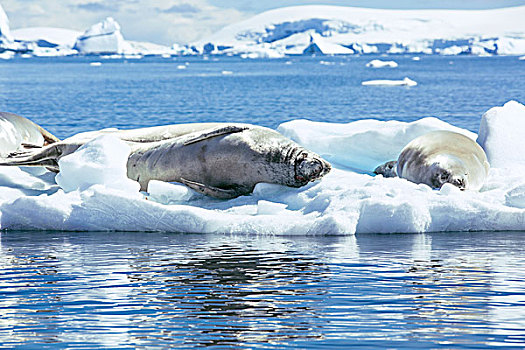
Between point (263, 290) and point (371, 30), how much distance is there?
132636 millimetres

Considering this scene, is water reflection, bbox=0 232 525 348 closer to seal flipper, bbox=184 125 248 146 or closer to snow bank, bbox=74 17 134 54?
seal flipper, bbox=184 125 248 146

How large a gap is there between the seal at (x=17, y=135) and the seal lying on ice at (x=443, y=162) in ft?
14.0

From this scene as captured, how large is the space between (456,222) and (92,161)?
3.30 metres

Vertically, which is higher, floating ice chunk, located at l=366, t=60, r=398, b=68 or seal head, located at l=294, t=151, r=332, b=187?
seal head, located at l=294, t=151, r=332, b=187

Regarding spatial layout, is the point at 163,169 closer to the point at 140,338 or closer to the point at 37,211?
the point at 37,211

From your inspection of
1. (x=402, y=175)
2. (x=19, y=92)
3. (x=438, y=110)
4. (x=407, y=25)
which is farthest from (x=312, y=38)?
(x=402, y=175)

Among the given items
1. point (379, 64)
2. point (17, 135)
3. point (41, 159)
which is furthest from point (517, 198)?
point (379, 64)

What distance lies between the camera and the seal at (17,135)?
8.74 m

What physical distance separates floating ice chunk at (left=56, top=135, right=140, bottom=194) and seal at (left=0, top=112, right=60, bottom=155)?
183 cm

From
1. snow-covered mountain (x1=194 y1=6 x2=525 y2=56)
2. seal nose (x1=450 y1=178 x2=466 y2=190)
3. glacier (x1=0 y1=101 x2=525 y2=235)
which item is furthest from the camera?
snow-covered mountain (x1=194 y1=6 x2=525 y2=56)

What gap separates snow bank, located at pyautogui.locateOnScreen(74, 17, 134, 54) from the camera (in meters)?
101

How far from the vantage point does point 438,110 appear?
78.3 feet

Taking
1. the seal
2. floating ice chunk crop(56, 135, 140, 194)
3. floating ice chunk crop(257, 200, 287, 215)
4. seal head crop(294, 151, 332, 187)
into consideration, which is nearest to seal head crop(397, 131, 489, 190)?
seal head crop(294, 151, 332, 187)

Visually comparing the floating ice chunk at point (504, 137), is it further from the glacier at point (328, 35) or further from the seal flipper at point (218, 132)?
the glacier at point (328, 35)
